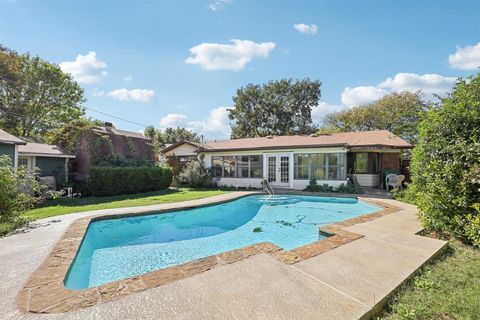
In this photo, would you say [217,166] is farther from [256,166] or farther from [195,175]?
[256,166]

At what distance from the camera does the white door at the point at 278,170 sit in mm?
16938

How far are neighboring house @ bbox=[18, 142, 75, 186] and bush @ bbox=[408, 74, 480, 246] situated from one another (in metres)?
16.9

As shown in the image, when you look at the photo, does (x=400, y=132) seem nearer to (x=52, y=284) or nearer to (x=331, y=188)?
(x=331, y=188)

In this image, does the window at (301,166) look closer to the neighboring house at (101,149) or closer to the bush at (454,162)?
the bush at (454,162)

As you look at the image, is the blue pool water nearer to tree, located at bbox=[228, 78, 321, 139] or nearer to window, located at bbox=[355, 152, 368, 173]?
window, located at bbox=[355, 152, 368, 173]

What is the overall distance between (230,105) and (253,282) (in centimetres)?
3575

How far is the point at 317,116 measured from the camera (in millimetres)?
35594

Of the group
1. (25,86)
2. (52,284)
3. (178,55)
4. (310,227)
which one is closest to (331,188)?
(310,227)

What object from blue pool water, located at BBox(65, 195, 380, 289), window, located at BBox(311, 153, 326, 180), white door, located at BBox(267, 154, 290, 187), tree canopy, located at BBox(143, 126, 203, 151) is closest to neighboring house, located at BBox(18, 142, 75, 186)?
blue pool water, located at BBox(65, 195, 380, 289)

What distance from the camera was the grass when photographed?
2768 millimetres

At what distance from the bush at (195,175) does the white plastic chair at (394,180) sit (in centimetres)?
A: 1181

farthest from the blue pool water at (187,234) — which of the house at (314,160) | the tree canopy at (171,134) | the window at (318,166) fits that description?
the tree canopy at (171,134)

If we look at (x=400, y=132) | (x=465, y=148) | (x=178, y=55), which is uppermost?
(x=178, y=55)

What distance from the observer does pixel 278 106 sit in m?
34.6
